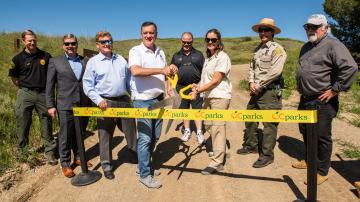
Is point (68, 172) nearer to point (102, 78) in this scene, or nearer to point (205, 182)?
point (102, 78)

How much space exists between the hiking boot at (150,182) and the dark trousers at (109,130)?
→ 68cm

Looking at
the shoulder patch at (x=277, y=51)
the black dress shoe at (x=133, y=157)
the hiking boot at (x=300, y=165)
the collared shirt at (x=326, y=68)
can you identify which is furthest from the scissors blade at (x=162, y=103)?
the hiking boot at (x=300, y=165)

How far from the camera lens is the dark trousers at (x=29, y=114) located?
5.47m

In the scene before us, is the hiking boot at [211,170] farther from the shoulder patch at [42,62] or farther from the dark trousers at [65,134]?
the shoulder patch at [42,62]

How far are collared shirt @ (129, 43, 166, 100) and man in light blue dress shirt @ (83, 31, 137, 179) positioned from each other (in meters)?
0.30

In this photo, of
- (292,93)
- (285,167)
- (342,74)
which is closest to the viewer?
(342,74)

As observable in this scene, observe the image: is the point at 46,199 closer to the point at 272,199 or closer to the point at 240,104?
the point at 272,199

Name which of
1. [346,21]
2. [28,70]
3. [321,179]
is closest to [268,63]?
[321,179]

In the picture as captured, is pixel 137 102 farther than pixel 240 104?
No

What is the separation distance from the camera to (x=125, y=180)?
5035 mm

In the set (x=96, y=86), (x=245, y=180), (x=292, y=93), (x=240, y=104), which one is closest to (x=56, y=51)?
(x=240, y=104)

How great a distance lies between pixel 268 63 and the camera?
5.18 meters

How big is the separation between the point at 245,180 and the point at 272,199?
2.15 feet

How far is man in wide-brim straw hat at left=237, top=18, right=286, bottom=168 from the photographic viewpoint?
16.8ft
